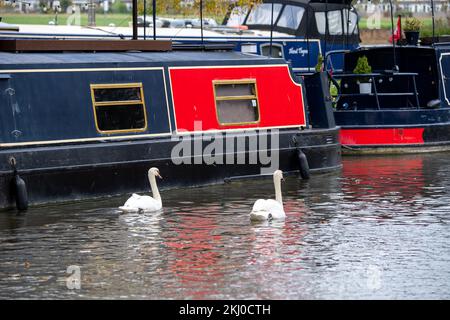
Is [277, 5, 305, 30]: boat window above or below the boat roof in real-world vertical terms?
above

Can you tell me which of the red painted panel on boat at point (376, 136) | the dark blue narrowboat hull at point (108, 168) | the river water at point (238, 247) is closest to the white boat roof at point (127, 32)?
the red painted panel on boat at point (376, 136)

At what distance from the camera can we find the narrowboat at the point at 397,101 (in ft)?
81.9

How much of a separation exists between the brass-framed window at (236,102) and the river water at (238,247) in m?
1.12

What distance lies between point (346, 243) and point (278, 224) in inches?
61.5

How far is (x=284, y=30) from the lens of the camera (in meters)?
34.6

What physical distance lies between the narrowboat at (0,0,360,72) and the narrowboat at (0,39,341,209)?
30.9 feet

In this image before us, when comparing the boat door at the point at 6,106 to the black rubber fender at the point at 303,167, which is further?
the black rubber fender at the point at 303,167

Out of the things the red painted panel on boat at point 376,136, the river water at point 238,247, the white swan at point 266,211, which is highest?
the red painted panel on boat at point 376,136

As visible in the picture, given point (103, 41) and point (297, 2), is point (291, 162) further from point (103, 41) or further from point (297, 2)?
point (297, 2)

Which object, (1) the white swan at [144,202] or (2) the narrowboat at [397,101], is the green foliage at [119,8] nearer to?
(2) the narrowboat at [397,101]

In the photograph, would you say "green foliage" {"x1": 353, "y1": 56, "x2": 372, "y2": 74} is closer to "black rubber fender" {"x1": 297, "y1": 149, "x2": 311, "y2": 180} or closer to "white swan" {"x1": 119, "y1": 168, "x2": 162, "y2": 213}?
"black rubber fender" {"x1": 297, "y1": 149, "x2": 311, "y2": 180}

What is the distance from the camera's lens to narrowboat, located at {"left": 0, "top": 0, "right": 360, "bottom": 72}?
31.1 m

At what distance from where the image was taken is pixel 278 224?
52.7ft

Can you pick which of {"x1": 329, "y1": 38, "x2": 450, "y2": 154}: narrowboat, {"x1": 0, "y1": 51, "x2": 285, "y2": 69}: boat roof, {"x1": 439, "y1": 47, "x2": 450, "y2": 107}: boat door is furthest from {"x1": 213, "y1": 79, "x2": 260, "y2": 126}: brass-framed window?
{"x1": 439, "y1": 47, "x2": 450, "y2": 107}: boat door
